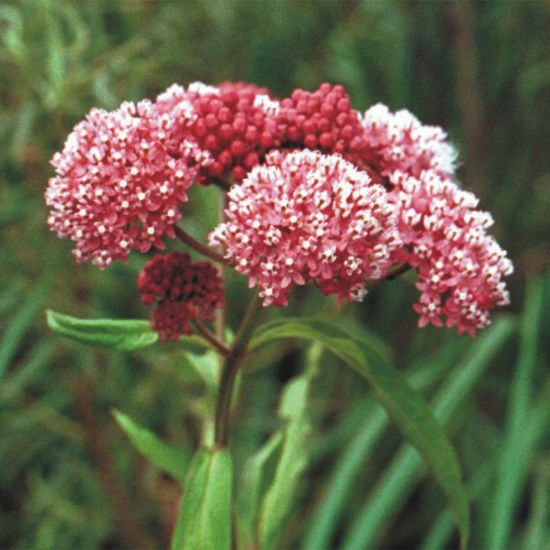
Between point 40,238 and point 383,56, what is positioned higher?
point 383,56

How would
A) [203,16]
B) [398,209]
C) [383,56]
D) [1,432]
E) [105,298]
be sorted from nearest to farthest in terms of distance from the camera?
[398,209] → [1,432] → [105,298] → [203,16] → [383,56]

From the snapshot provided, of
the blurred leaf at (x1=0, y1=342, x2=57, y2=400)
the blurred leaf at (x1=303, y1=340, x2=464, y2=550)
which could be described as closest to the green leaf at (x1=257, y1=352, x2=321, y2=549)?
the blurred leaf at (x1=303, y1=340, x2=464, y2=550)

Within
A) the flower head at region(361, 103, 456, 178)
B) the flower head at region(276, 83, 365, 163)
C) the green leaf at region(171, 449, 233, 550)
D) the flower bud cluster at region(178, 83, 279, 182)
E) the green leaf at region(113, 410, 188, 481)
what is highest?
the flower head at region(361, 103, 456, 178)

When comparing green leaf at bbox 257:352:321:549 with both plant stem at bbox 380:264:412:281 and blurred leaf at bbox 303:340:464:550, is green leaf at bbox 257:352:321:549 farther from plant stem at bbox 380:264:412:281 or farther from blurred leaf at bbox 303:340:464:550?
blurred leaf at bbox 303:340:464:550

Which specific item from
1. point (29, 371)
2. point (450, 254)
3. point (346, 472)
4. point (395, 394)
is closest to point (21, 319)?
point (29, 371)

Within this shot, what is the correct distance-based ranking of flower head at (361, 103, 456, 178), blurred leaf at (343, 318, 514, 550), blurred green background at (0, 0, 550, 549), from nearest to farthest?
flower head at (361, 103, 456, 178) → blurred leaf at (343, 318, 514, 550) → blurred green background at (0, 0, 550, 549)

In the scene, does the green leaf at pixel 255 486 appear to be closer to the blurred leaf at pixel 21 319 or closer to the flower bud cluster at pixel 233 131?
the flower bud cluster at pixel 233 131

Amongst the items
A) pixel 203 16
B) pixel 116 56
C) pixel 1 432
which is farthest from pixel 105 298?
pixel 203 16

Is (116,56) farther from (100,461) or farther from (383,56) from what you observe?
(383,56)
